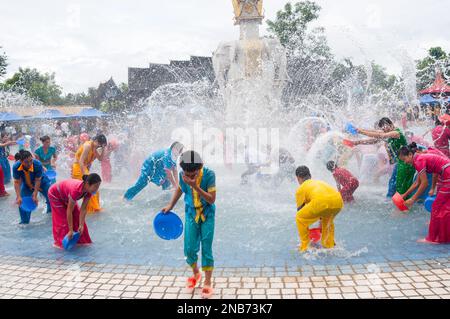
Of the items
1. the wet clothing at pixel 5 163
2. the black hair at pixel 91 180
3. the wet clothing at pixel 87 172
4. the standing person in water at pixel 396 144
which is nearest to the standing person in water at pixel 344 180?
the standing person in water at pixel 396 144

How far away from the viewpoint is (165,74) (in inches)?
1341

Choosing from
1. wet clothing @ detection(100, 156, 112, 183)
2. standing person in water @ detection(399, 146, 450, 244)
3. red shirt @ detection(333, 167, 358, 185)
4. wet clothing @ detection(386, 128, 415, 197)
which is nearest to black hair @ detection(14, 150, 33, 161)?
wet clothing @ detection(100, 156, 112, 183)

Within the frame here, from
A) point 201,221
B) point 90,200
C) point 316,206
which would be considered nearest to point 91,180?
point 201,221

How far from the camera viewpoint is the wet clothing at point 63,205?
485 centimetres

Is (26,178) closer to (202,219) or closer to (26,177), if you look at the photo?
(26,177)

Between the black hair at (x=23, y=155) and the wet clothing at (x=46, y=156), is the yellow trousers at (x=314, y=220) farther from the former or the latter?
the wet clothing at (x=46, y=156)

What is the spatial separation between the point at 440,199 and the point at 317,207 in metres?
1.73

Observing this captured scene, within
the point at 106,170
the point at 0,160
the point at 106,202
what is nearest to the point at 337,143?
the point at 106,202

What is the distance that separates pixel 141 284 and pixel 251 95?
1489cm

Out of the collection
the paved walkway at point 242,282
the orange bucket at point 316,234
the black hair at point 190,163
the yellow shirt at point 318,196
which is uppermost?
the black hair at point 190,163

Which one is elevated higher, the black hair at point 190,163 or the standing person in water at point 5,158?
the black hair at point 190,163

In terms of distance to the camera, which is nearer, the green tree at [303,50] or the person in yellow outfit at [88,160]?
the person in yellow outfit at [88,160]

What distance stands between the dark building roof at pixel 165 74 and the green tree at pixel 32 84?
671 inches

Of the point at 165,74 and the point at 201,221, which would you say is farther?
the point at 165,74
